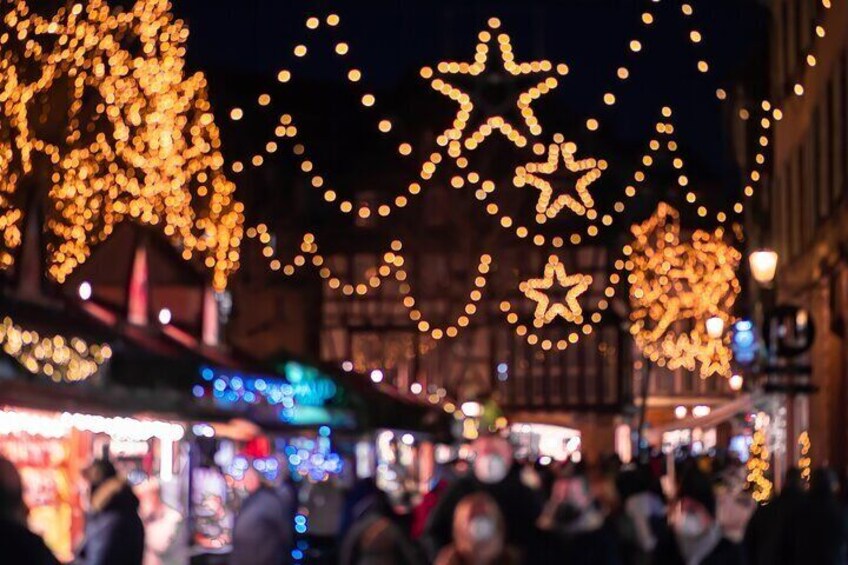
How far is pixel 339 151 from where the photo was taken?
8312 centimetres

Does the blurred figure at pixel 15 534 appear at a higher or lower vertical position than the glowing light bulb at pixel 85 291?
lower

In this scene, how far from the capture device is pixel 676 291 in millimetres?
78188

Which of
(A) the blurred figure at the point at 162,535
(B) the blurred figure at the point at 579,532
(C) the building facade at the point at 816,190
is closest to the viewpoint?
(B) the blurred figure at the point at 579,532

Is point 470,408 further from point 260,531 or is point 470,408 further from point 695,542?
point 695,542

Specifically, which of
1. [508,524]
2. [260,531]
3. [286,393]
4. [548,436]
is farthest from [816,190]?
[548,436]

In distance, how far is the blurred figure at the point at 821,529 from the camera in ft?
51.2

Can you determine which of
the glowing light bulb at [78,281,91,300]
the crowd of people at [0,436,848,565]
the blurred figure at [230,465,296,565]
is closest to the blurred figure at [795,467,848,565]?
the crowd of people at [0,436,848,565]

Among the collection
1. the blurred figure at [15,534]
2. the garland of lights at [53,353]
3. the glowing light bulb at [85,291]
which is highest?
the glowing light bulb at [85,291]

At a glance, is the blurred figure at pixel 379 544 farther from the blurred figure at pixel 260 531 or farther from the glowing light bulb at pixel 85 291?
the glowing light bulb at pixel 85 291

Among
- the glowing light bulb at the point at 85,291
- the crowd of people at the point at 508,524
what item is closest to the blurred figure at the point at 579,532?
the crowd of people at the point at 508,524

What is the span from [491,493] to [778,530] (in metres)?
2.82

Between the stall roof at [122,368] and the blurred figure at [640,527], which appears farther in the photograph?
the stall roof at [122,368]

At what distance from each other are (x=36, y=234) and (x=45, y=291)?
0.50 metres

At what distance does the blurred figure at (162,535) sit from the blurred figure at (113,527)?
1.18 metres
